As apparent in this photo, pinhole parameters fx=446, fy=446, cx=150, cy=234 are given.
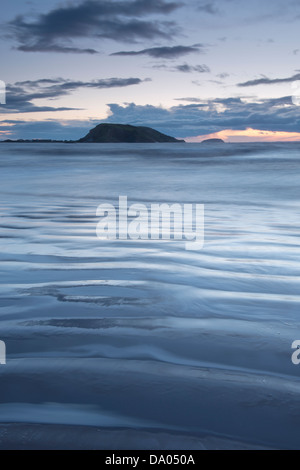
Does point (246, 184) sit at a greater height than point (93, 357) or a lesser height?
greater

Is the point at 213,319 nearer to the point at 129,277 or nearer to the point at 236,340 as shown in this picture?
the point at 236,340

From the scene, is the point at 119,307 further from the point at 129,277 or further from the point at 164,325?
the point at 129,277

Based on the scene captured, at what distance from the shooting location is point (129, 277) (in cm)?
287

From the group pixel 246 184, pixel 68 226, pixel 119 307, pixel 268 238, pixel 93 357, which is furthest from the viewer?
pixel 246 184

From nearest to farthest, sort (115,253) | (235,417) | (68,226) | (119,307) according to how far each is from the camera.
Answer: (235,417) → (119,307) → (115,253) → (68,226)

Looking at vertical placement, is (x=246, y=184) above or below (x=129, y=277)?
above

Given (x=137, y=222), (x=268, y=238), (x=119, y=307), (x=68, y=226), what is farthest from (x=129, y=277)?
(x=137, y=222)

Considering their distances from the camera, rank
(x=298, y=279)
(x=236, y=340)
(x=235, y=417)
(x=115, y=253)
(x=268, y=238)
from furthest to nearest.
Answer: (x=268, y=238) < (x=115, y=253) < (x=298, y=279) < (x=236, y=340) < (x=235, y=417)

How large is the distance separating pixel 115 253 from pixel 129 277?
0.82 m

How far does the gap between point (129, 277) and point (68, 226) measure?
2.58m

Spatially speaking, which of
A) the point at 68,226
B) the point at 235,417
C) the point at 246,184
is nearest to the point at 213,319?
the point at 235,417

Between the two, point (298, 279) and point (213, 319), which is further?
point (298, 279)

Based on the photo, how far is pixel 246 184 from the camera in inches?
633

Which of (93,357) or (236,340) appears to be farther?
(236,340)
